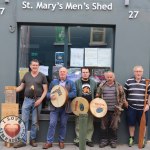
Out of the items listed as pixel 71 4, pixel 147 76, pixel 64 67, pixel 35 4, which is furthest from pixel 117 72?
pixel 35 4

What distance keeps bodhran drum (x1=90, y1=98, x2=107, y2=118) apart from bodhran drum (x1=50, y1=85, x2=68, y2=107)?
0.64 m

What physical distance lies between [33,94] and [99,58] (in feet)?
6.14

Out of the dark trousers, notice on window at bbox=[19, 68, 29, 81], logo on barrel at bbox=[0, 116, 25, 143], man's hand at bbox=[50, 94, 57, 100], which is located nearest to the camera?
logo on barrel at bbox=[0, 116, 25, 143]

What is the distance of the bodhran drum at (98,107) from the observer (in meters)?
8.44

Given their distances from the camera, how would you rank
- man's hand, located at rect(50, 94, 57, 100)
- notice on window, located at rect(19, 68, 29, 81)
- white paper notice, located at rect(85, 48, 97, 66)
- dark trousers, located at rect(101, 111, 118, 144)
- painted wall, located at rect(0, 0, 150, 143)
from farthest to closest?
white paper notice, located at rect(85, 48, 97, 66) → notice on window, located at rect(19, 68, 29, 81) → painted wall, located at rect(0, 0, 150, 143) → dark trousers, located at rect(101, 111, 118, 144) → man's hand, located at rect(50, 94, 57, 100)

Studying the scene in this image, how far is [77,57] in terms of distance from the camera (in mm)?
9273

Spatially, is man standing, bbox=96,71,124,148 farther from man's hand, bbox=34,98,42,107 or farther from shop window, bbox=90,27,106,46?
man's hand, bbox=34,98,42,107

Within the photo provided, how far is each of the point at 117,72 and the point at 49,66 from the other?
1.62 meters

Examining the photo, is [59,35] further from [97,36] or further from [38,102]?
[38,102]

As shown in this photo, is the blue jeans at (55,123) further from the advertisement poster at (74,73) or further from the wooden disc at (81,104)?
the advertisement poster at (74,73)

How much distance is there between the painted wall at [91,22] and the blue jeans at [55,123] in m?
1.29

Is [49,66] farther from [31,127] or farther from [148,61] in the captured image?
[148,61]

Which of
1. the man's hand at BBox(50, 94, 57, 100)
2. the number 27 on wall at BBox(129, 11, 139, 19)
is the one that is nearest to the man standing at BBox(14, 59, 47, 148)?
the man's hand at BBox(50, 94, 57, 100)

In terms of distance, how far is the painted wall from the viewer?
29.3 ft
